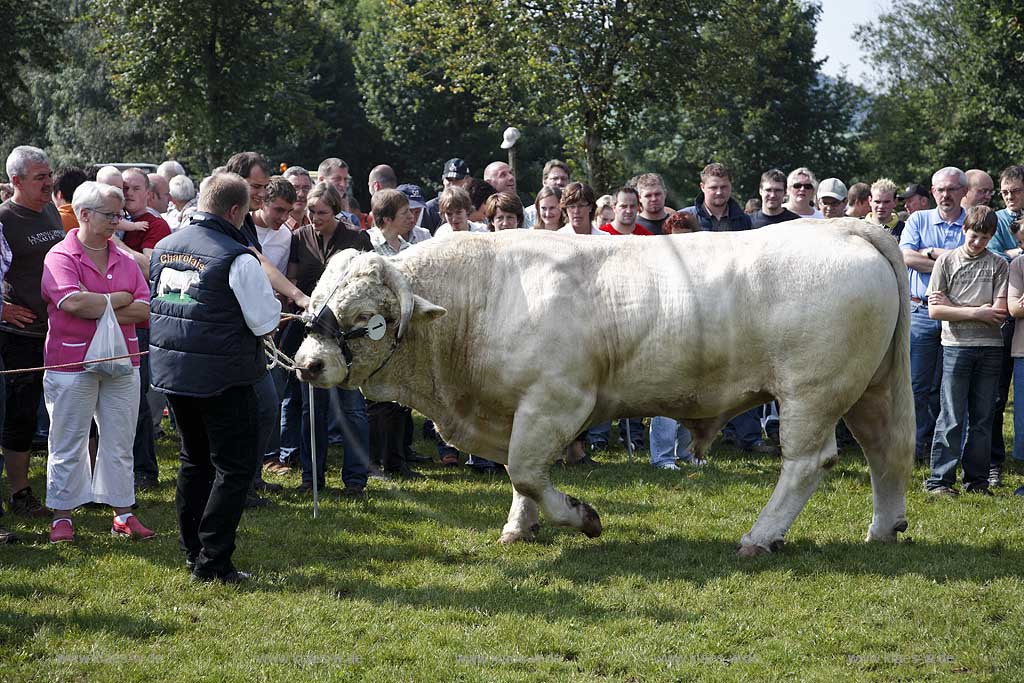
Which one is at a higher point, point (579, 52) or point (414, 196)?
point (579, 52)

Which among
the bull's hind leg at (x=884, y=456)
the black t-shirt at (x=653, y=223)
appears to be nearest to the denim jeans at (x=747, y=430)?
the black t-shirt at (x=653, y=223)

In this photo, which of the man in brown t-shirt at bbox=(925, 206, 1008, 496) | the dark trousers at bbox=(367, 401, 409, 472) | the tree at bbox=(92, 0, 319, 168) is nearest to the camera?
the man in brown t-shirt at bbox=(925, 206, 1008, 496)

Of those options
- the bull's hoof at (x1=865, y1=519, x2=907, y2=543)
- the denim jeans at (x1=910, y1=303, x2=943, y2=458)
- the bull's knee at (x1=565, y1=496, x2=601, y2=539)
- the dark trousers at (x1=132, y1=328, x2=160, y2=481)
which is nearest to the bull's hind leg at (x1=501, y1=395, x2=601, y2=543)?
the bull's knee at (x1=565, y1=496, x2=601, y2=539)

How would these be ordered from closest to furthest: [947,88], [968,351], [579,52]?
[968,351], [579,52], [947,88]

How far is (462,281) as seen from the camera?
22.8 feet

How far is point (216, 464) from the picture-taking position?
6297 mm

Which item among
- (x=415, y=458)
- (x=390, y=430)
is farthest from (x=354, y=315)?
(x=415, y=458)

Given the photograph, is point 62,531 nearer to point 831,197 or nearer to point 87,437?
point 87,437

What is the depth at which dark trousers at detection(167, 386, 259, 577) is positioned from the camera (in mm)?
6230

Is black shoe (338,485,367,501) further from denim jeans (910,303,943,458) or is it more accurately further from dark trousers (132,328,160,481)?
denim jeans (910,303,943,458)

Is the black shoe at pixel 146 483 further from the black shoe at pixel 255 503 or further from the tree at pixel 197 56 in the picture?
the tree at pixel 197 56

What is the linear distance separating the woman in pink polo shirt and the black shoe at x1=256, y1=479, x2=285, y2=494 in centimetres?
146

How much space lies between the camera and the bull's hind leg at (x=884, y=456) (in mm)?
7180

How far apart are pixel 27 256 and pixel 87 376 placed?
47.1 inches
